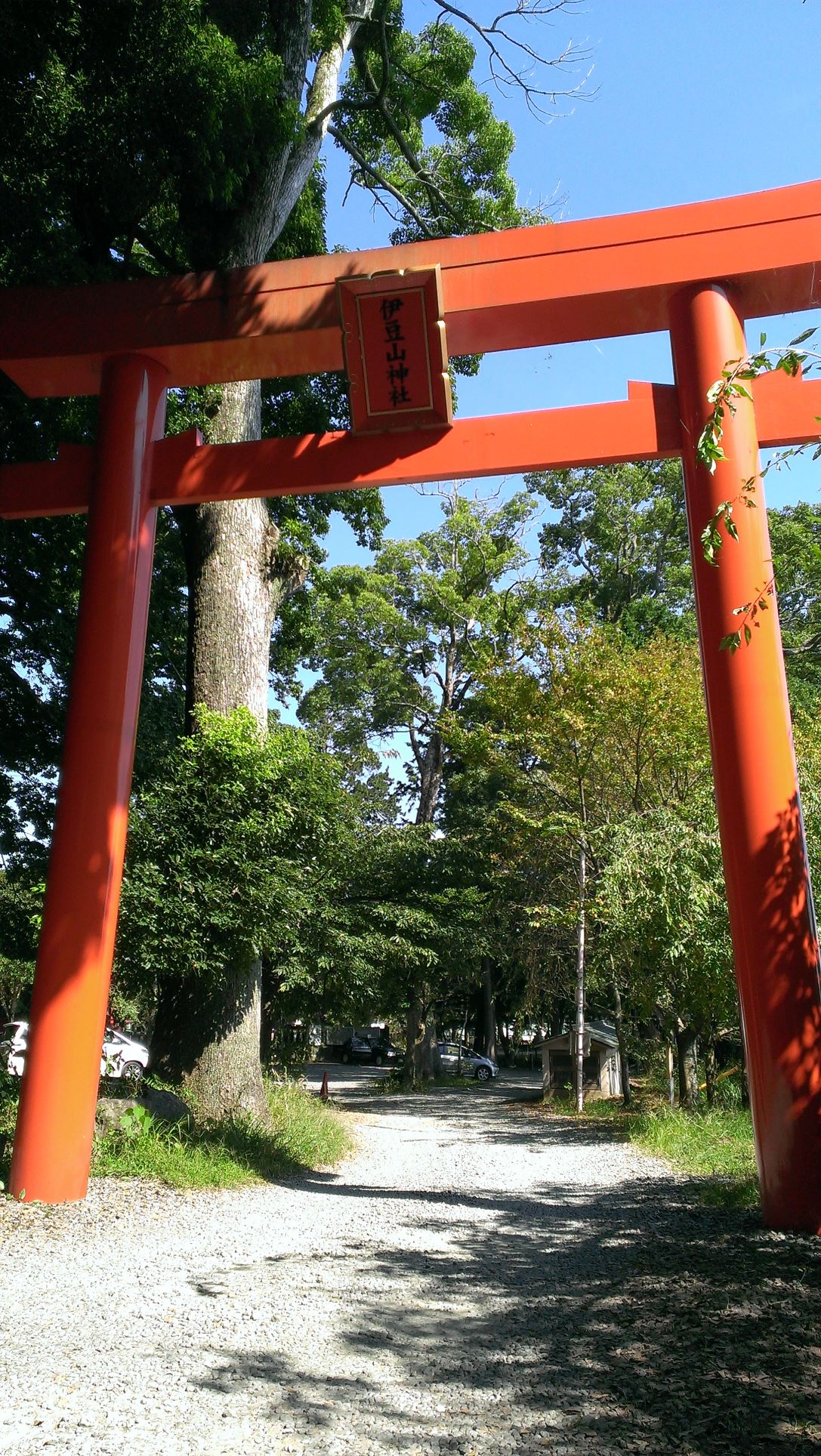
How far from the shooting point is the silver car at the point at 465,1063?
26047 mm

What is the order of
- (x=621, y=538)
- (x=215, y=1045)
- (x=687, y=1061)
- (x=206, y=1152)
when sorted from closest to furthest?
1. (x=206, y=1152)
2. (x=215, y=1045)
3. (x=687, y=1061)
4. (x=621, y=538)

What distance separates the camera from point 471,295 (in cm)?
609

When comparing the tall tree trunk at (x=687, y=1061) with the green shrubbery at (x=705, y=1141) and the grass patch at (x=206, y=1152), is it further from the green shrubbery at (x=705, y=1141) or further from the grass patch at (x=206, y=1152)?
the grass patch at (x=206, y=1152)

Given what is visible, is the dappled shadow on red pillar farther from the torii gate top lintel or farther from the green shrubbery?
the torii gate top lintel

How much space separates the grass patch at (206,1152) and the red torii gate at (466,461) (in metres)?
0.87

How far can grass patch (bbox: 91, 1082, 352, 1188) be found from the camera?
20.5 ft

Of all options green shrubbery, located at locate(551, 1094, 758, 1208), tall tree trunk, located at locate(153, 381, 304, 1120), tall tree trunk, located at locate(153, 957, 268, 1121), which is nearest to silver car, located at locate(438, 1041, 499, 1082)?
green shrubbery, located at locate(551, 1094, 758, 1208)

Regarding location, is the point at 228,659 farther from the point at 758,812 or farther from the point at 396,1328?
the point at 396,1328

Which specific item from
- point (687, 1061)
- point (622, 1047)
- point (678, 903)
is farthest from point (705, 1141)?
point (622, 1047)

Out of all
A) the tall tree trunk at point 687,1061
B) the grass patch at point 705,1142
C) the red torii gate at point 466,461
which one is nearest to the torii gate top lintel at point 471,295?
the red torii gate at point 466,461

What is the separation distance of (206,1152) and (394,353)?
5646 mm

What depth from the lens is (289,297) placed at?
631 centimetres

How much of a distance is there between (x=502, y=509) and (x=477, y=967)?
12273 millimetres

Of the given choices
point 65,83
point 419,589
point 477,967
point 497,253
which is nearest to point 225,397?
point 65,83
